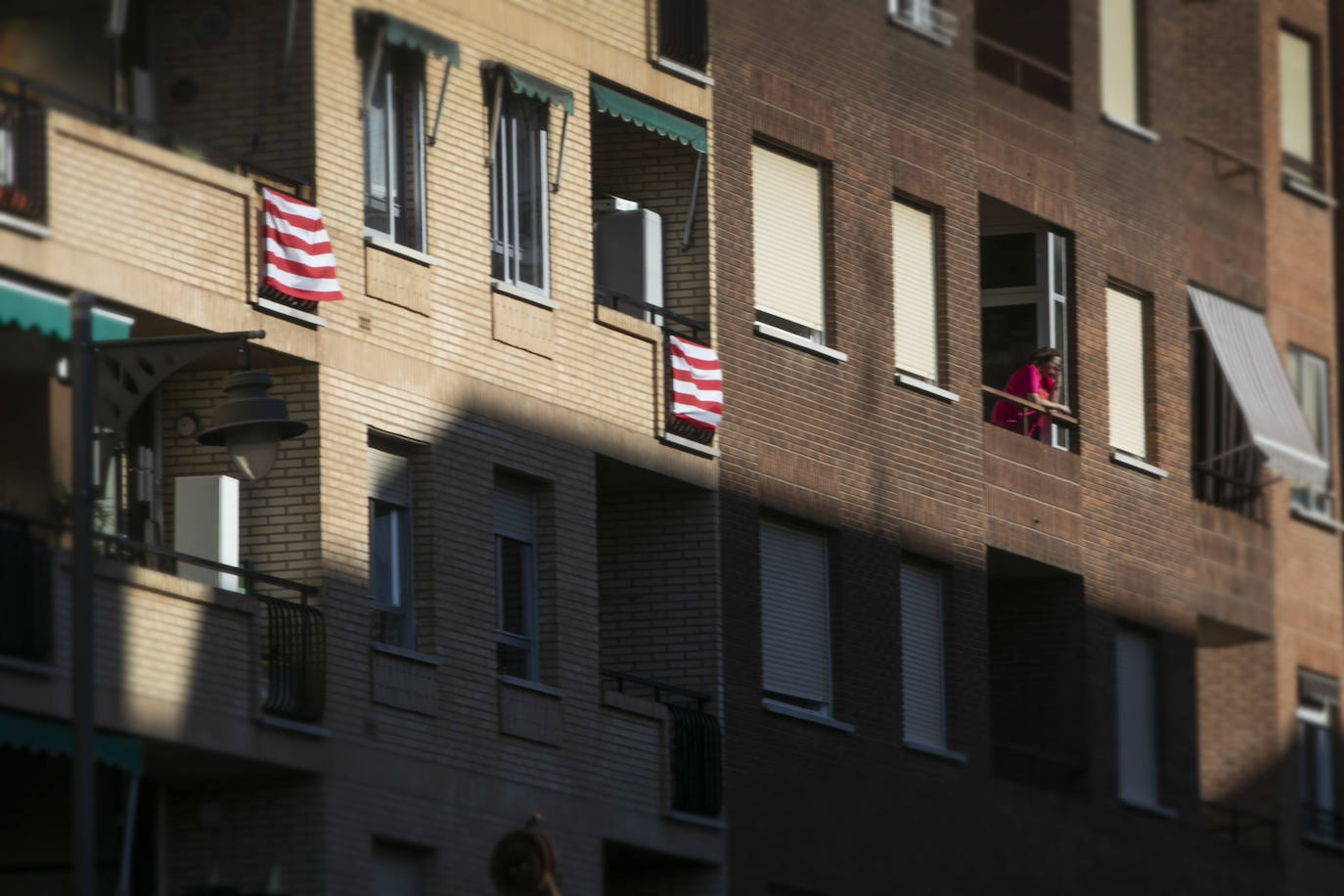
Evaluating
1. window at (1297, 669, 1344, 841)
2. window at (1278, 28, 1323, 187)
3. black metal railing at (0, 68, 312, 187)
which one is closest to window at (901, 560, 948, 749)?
window at (1297, 669, 1344, 841)

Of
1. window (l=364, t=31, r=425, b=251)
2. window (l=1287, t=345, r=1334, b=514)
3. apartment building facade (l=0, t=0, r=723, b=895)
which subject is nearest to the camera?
apartment building facade (l=0, t=0, r=723, b=895)

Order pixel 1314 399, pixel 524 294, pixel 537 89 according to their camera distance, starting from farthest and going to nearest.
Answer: pixel 1314 399 < pixel 537 89 < pixel 524 294

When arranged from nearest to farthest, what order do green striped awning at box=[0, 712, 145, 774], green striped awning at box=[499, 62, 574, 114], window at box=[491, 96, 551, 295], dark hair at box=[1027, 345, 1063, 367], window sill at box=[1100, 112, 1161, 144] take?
green striped awning at box=[0, 712, 145, 774], green striped awning at box=[499, 62, 574, 114], window at box=[491, 96, 551, 295], dark hair at box=[1027, 345, 1063, 367], window sill at box=[1100, 112, 1161, 144]

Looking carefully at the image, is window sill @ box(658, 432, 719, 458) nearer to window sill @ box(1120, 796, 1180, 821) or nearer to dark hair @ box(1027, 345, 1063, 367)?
dark hair @ box(1027, 345, 1063, 367)

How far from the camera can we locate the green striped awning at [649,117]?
31.4 metres

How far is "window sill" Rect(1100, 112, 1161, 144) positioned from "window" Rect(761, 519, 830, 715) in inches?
299

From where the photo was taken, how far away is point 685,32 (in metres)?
32.3

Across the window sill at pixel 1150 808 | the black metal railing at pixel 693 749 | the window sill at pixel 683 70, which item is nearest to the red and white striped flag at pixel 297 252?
the black metal railing at pixel 693 749

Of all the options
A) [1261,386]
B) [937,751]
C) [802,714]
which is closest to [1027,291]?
[1261,386]

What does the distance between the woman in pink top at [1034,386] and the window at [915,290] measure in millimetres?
1519

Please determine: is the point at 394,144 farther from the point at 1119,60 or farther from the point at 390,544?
the point at 1119,60

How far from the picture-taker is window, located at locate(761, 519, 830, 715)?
108 feet

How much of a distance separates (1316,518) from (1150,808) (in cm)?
631

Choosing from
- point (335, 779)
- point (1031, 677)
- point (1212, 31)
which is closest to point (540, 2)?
point (335, 779)
